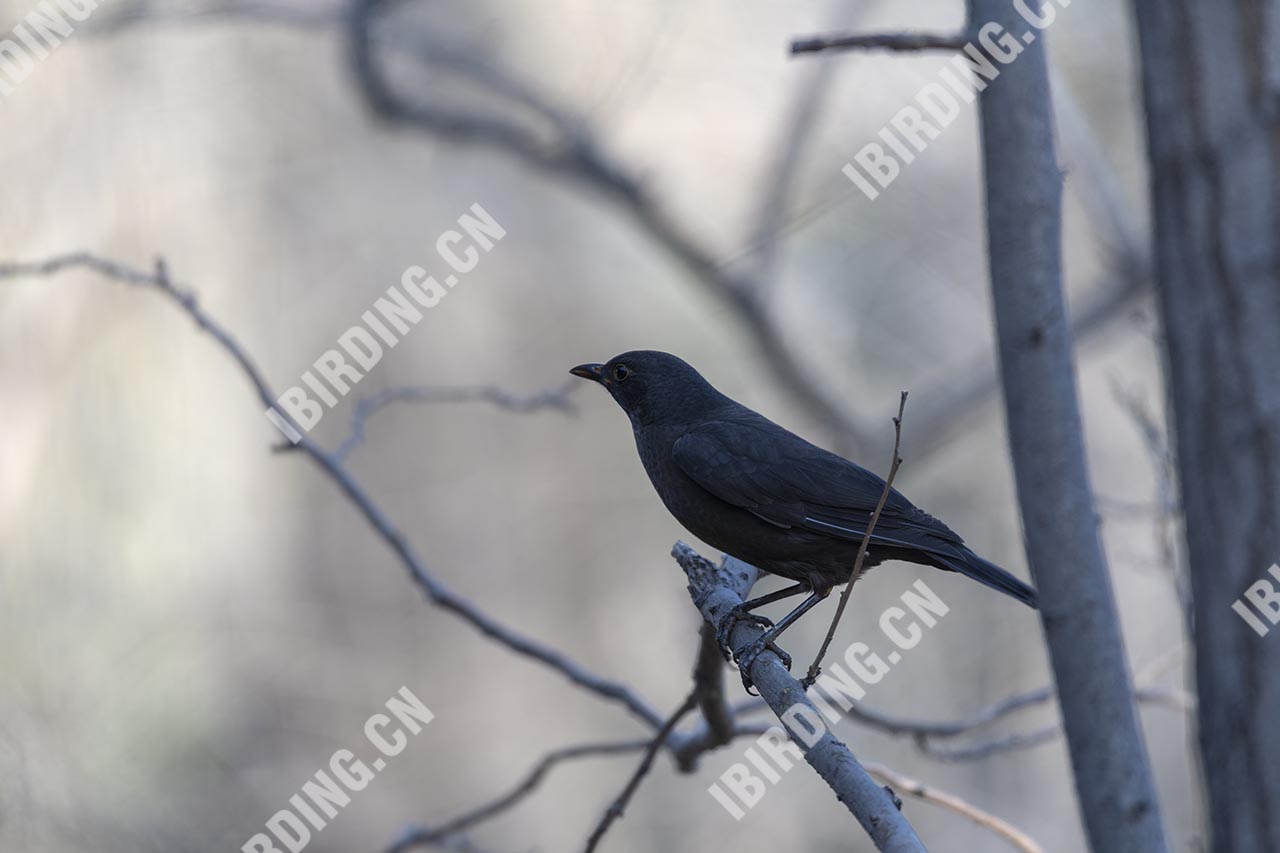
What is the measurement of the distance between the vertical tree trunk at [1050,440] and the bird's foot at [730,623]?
0.91 metres

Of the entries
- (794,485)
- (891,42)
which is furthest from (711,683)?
(891,42)

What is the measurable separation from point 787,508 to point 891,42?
1.53 meters

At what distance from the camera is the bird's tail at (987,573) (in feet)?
10.6

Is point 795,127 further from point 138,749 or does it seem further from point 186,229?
point 138,749

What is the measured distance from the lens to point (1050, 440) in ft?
8.39

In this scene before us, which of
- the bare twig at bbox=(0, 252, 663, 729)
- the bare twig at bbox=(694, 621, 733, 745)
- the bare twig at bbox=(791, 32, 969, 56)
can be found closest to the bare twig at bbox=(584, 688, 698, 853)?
the bare twig at bbox=(694, 621, 733, 745)

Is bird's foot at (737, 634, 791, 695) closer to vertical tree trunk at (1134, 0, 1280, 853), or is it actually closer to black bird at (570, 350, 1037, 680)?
black bird at (570, 350, 1037, 680)

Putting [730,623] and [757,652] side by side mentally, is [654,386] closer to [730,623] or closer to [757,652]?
[730,623]

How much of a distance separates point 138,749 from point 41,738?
4.00m

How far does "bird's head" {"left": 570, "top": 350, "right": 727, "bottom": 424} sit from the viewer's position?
418cm

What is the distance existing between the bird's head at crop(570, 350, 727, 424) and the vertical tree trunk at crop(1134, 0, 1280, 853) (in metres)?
2.14

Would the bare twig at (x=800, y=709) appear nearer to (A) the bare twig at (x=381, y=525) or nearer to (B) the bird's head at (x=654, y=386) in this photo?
(A) the bare twig at (x=381, y=525)

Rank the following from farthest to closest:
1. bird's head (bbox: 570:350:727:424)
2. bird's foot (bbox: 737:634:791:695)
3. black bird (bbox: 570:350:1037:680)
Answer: bird's head (bbox: 570:350:727:424), black bird (bbox: 570:350:1037:680), bird's foot (bbox: 737:634:791:695)

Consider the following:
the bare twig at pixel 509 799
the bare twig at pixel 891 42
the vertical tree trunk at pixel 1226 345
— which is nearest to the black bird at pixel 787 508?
the bare twig at pixel 509 799
